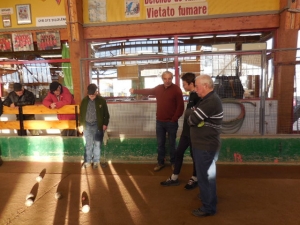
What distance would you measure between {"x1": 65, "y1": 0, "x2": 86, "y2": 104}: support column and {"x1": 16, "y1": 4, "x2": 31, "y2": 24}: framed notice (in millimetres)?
1613

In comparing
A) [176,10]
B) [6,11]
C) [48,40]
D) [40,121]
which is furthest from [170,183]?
[6,11]

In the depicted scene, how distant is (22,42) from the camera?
7758 millimetres

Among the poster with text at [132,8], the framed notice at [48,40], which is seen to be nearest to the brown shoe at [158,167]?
the poster with text at [132,8]

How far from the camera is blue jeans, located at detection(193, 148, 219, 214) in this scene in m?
3.00

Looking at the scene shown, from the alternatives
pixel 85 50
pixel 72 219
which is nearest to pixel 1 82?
pixel 85 50

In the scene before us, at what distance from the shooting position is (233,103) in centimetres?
568

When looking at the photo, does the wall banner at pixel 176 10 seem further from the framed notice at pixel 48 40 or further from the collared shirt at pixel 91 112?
the collared shirt at pixel 91 112

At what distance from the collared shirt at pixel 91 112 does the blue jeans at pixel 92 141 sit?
4.8 inches

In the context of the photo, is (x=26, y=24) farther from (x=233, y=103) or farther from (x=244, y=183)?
(x=244, y=183)

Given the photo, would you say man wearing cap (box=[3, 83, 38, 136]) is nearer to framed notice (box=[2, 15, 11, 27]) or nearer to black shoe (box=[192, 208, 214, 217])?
framed notice (box=[2, 15, 11, 27])

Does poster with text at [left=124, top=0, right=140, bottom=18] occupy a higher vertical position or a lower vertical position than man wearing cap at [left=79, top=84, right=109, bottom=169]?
higher

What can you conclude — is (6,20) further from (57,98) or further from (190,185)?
(190,185)

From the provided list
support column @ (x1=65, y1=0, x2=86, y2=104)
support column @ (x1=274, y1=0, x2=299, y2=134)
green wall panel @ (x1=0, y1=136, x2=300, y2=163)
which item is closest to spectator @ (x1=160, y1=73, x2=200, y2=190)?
green wall panel @ (x1=0, y1=136, x2=300, y2=163)

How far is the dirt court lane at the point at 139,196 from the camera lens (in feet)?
10.2
